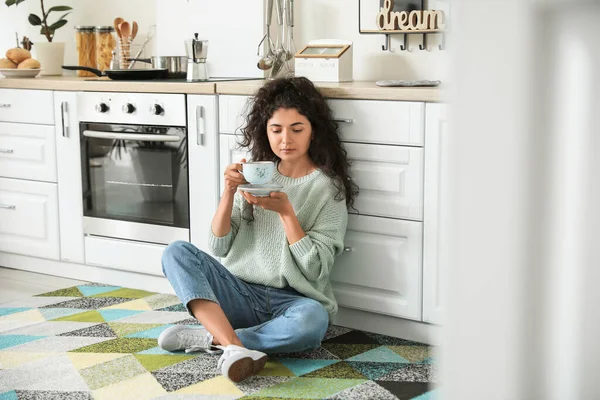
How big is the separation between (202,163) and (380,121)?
727mm

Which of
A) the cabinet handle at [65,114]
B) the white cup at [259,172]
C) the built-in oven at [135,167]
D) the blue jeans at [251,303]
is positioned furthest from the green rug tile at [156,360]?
the cabinet handle at [65,114]

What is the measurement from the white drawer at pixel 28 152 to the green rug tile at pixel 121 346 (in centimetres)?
101

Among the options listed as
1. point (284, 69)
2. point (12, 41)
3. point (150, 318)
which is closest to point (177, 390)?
point (150, 318)

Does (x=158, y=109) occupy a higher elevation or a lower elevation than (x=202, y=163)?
higher

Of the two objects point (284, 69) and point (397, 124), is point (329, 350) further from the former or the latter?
point (284, 69)

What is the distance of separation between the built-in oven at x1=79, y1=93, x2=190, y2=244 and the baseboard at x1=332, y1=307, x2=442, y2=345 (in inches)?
26.4

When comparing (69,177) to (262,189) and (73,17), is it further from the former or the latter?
(262,189)

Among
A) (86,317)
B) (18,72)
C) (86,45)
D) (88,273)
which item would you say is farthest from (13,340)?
(86,45)

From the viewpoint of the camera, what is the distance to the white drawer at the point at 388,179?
2385mm

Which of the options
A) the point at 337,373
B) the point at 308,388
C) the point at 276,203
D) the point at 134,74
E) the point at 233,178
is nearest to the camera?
the point at 308,388

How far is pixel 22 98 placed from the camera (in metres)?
3.27

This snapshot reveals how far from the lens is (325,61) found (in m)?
2.78

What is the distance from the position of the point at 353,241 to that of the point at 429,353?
1.37 feet

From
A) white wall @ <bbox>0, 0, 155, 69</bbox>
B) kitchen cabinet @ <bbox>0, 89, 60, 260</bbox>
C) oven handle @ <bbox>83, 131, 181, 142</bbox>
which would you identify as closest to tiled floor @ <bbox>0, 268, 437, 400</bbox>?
kitchen cabinet @ <bbox>0, 89, 60, 260</bbox>
